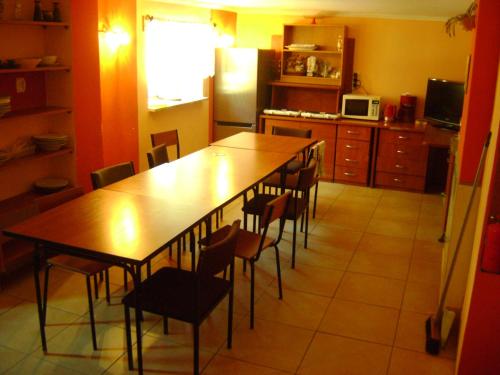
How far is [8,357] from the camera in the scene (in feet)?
9.50

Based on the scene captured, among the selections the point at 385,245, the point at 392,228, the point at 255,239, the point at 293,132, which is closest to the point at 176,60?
the point at 293,132

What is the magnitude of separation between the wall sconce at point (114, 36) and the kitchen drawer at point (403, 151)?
126 inches

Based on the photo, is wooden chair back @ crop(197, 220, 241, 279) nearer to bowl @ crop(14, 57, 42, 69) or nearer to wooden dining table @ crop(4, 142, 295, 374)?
wooden dining table @ crop(4, 142, 295, 374)

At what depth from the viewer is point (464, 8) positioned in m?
5.32

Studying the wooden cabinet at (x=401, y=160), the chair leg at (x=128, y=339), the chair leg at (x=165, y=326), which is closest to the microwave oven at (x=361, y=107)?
the wooden cabinet at (x=401, y=160)

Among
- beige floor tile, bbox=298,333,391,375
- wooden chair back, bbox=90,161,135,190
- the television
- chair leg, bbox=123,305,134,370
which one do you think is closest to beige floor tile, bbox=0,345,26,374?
chair leg, bbox=123,305,134,370

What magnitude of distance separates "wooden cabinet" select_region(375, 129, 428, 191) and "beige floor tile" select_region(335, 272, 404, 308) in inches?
102

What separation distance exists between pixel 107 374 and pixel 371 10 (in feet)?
16.6

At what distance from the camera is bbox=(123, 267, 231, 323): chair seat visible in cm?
259

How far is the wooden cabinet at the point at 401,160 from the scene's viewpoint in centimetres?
618

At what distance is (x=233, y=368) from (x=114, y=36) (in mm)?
3619

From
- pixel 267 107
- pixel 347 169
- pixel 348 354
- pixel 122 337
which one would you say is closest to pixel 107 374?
pixel 122 337

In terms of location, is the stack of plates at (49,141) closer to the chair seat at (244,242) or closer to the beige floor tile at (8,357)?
the chair seat at (244,242)

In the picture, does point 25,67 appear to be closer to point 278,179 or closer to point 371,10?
point 278,179
